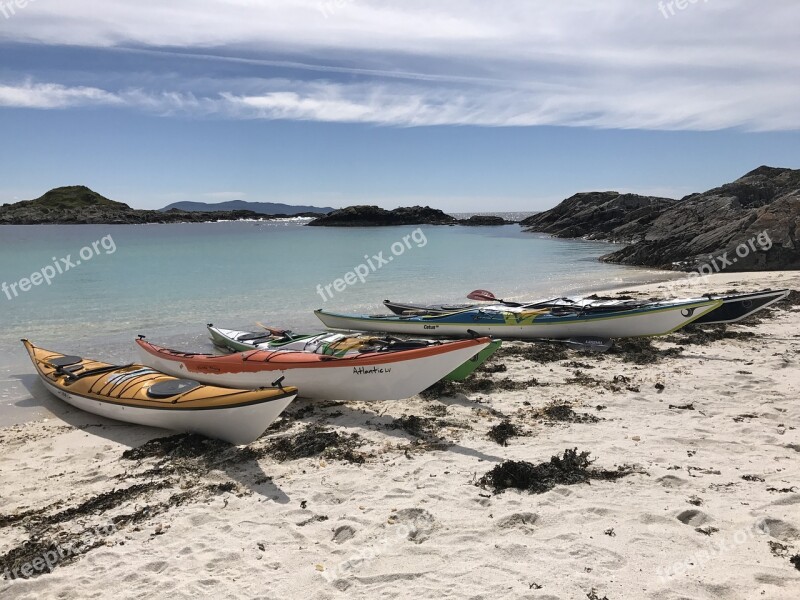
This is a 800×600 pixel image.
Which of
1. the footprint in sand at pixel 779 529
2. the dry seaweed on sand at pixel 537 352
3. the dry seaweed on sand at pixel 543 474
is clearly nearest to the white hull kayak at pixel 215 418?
the dry seaweed on sand at pixel 543 474

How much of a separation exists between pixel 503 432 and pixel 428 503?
1.85 m

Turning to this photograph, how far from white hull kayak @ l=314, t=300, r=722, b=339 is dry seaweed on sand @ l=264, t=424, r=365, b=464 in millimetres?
4479

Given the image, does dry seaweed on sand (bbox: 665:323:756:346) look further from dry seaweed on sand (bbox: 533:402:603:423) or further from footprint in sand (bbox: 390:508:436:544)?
footprint in sand (bbox: 390:508:436:544)

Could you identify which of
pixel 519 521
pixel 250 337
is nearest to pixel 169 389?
pixel 250 337

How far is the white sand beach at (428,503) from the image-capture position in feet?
12.0

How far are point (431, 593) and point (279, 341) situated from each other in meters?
6.76

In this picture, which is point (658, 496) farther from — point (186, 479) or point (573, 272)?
point (573, 272)

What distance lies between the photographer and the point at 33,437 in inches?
274

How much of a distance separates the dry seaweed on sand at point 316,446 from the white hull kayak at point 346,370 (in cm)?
97

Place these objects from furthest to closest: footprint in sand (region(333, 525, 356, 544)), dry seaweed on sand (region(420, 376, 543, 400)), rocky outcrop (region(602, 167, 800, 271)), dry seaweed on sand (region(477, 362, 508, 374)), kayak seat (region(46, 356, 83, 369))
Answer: rocky outcrop (region(602, 167, 800, 271))
dry seaweed on sand (region(477, 362, 508, 374))
kayak seat (region(46, 356, 83, 369))
dry seaweed on sand (region(420, 376, 543, 400))
footprint in sand (region(333, 525, 356, 544))

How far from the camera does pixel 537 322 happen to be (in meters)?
11.5

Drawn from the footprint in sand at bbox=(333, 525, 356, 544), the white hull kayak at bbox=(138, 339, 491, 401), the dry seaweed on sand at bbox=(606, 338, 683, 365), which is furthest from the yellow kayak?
the dry seaweed on sand at bbox=(606, 338, 683, 365)

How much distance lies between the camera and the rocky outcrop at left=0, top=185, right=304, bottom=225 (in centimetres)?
9912

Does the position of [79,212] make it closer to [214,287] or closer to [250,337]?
[214,287]
